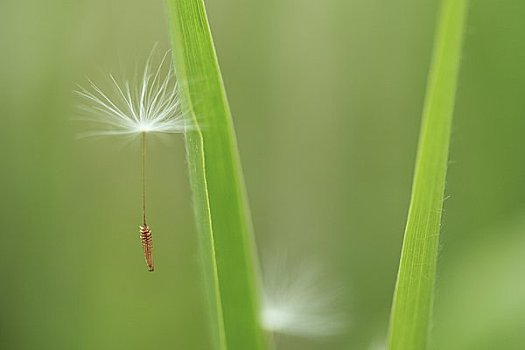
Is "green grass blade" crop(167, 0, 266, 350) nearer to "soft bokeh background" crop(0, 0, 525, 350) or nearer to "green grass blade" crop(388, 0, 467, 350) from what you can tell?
"green grass blade" crop(388, 0, 467, 350)

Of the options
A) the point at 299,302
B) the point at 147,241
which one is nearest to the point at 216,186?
the point at 147,241

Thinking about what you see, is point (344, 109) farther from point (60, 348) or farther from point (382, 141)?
point (60, 348)

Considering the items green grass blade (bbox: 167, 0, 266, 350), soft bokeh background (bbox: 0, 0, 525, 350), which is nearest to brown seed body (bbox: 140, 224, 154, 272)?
green grass blade (bbox: 167, 0, 266, 350)

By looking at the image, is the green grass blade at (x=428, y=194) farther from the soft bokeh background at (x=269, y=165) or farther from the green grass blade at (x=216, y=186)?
the soft bokeh background at (x=269, y=165)

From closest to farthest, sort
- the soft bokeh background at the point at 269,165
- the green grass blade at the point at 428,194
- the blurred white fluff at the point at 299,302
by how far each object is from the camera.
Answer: the green grass blade at the point at 428,194 < the blurred white fluff at the point at 299,302 < the soft bokeh background at the point at 269,165

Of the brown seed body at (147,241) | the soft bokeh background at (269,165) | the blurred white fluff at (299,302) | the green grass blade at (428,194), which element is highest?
the soft bokeh background at (269,165)

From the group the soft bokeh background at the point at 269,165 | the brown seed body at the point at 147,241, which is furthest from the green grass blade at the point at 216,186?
the soft bokeh background at the point at 269,165
